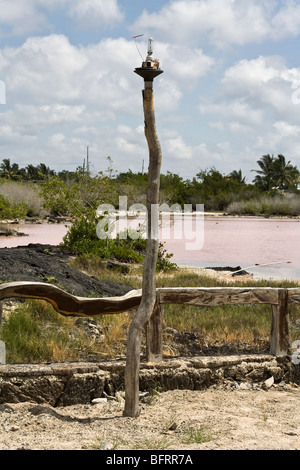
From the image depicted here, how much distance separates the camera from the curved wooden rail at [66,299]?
17.0ft

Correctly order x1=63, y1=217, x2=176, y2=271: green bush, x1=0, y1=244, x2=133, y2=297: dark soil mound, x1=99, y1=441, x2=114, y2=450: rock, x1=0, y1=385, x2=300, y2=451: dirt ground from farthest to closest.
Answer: x1=63, y1=217, x2=176, y2=271: green bush
x1=0, y1=244, x2=133, y2=297: dark soil mound
x1=0, y1=385, x2=300, y2=451: dirt ground
x1=99, y1=441, x2=114, y2=450: rock

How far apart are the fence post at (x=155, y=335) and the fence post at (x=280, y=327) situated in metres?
1.28

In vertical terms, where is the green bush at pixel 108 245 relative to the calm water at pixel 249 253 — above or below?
above

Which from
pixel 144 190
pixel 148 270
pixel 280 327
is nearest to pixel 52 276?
pixel 280 327

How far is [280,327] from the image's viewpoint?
5961mm

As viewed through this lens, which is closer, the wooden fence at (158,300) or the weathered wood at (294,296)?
the wooden fence at (158,300)

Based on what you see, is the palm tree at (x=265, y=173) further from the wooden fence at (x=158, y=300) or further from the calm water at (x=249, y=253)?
the wooden fence at (x=158, y=300)

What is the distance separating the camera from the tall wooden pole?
467 cm

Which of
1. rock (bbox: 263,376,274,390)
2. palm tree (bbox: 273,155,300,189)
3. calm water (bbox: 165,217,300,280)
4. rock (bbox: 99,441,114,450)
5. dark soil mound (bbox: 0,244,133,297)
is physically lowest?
rock (bbox: 263,376,274,390)

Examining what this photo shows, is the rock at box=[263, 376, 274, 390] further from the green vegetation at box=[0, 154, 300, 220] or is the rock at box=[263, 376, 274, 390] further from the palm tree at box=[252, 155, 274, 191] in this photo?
the palm tree at box=[252, 155, 274, 191]

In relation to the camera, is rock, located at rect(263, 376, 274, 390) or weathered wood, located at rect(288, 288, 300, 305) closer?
rock, located at rect(263, 376, 274, 390)

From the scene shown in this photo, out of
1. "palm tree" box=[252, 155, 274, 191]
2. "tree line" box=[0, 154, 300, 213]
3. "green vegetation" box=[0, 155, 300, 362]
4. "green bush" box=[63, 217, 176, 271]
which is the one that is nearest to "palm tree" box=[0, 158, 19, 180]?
"tree line" box=[0, 154, 300, 213]

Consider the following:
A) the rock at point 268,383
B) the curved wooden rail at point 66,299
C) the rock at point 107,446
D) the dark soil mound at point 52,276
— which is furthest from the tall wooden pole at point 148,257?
the dark soil mound at point 52,276

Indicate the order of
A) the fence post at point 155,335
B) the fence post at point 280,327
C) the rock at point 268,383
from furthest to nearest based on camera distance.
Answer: the fence post at point 280,327, the rock at point 268,383, the fence post at point 155,335
